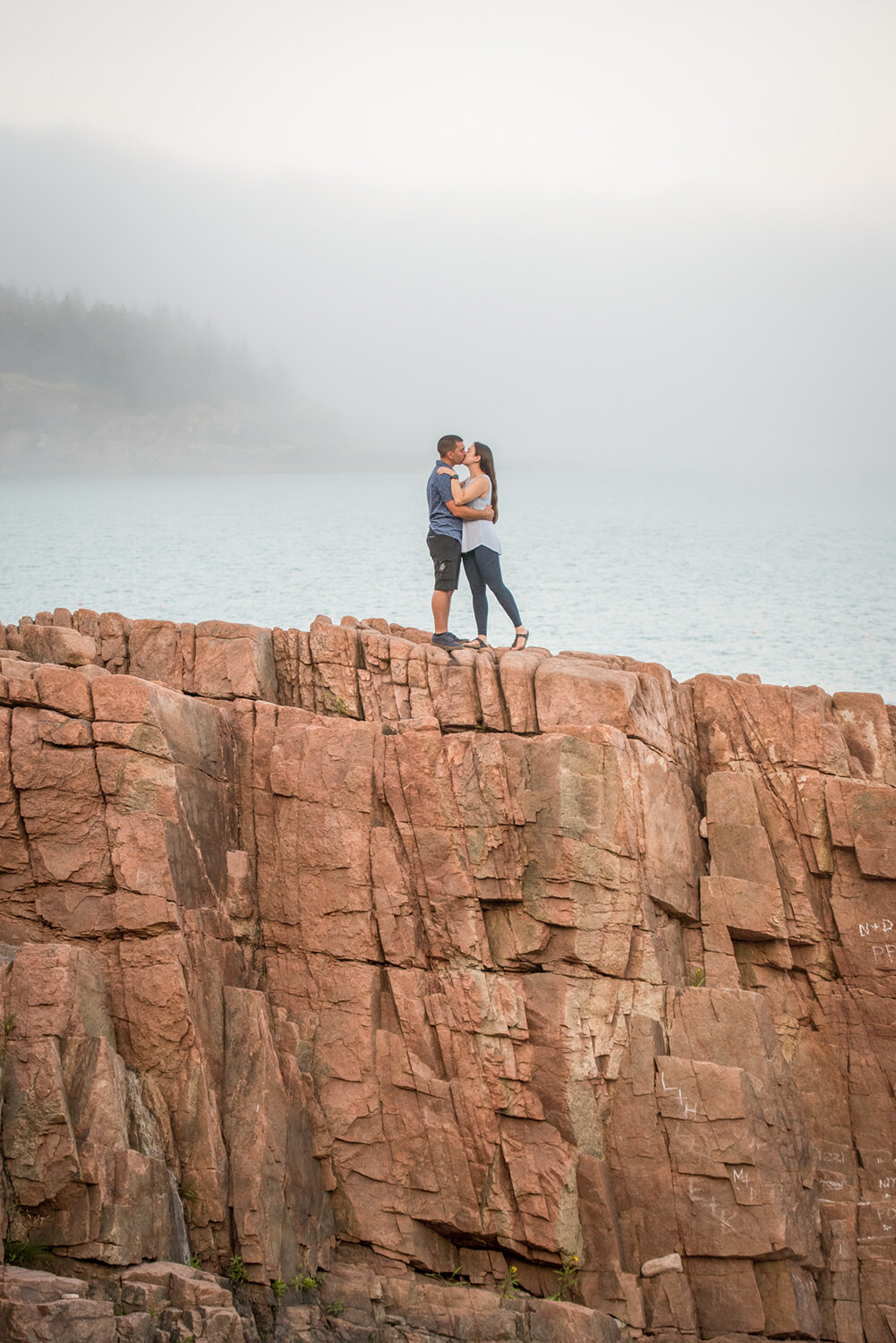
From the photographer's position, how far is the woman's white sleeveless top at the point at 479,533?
18469 mm

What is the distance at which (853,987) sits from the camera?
17266mm

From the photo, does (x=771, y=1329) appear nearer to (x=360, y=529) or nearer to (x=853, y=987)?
(x=853, y=987)

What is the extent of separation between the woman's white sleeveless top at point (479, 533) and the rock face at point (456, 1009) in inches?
86.6

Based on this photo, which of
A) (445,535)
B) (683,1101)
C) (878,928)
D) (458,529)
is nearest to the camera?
(683,1101)

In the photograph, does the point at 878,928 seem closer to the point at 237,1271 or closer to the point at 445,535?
the point at 445,535

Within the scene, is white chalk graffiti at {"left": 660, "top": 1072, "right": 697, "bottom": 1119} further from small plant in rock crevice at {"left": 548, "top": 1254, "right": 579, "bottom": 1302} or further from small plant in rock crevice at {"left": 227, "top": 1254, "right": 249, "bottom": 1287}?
small plant in rock crevice at {"left": 227, "top": 1254, "right": 249, "bottom": 1287}

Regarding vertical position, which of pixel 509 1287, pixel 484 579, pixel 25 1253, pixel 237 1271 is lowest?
pixel 509 1287

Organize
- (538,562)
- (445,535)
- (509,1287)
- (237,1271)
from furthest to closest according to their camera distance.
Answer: (538,562), (445,535), (509,1287), (237,1271)

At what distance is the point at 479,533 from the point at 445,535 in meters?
0.55

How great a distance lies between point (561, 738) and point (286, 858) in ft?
14.1

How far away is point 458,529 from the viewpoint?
1859 centimetres

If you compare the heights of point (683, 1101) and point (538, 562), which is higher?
point (538, 562)

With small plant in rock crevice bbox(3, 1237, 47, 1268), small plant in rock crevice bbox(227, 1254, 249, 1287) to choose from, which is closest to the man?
small plant in rock crevice bbox(227, 1254, 249, 1287)

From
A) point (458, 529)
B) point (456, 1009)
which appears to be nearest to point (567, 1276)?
point (456, 1009)
